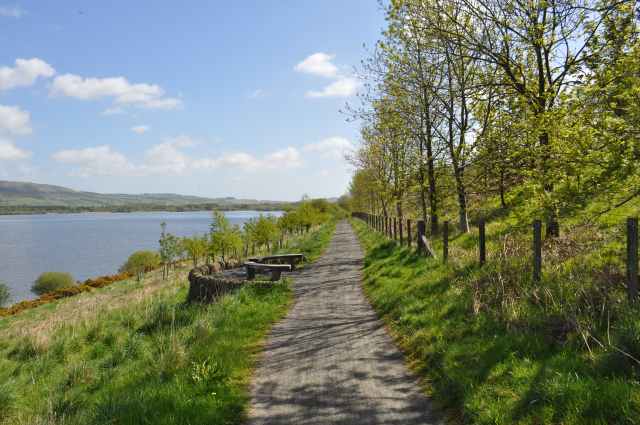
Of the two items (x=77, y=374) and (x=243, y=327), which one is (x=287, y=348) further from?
(x=77, y=374)

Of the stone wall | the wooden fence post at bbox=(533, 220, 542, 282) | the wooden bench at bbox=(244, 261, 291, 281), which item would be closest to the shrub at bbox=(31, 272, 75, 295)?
the stone wall

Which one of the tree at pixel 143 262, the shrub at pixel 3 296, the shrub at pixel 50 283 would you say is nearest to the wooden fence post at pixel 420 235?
the tree at pixel 143 262

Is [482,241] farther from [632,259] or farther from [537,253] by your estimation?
[632,259]

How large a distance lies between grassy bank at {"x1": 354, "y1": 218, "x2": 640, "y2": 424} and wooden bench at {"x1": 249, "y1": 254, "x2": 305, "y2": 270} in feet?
30.7

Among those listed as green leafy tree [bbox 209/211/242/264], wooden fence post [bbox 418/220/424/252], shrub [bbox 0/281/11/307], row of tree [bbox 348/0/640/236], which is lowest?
shrub [bbox 0/281/11/307]

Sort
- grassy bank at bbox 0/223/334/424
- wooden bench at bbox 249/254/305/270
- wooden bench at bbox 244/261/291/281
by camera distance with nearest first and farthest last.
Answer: grassy bank at bbox 0/223/334/424 < wooden bench at bbox 244/261/291/281 < wooden bench at bbox 249/254/305/270

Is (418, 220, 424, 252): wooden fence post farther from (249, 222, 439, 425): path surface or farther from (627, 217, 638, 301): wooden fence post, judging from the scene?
(627, 217, 638, 301): wooden fence post

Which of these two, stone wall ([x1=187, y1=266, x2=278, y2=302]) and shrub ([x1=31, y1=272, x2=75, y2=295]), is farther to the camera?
shrub ([x1=31, y1=272, x2=75, y2=295])

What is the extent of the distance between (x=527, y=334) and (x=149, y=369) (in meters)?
5.86

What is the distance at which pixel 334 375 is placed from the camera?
6.39m

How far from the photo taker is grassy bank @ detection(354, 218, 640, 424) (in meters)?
4.50

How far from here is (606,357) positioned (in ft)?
16.1

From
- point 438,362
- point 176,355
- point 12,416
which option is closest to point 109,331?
point 12,416

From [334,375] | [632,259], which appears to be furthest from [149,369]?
[632,259]
